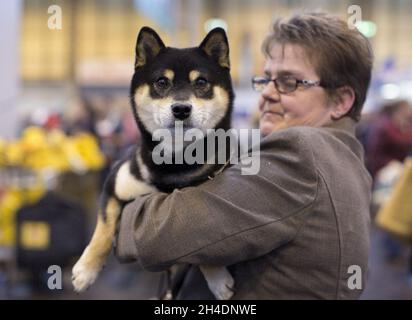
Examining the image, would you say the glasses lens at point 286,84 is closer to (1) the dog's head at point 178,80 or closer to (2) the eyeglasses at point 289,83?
(2) the eyeglasses at point 289,83

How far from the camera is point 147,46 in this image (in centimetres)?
159

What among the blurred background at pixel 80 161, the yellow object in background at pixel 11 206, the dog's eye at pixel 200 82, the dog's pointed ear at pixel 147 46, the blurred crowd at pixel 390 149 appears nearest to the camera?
the dog's pointed ear at pixel 147 46

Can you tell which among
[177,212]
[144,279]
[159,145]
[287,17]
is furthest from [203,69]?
[144,279]

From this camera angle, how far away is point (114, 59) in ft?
53.5

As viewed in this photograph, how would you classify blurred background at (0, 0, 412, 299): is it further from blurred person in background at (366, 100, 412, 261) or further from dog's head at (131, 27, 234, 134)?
dog's head at (131, 27, 234, 134)

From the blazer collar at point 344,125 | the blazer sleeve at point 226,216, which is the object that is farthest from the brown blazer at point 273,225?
the blazer collar at point 344,125

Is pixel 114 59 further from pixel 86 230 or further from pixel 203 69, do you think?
pixel 203 69

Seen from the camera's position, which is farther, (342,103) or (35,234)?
(35,234)

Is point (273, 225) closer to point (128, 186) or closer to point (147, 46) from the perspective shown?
point (128, 186)

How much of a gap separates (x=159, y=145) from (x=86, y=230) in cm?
387

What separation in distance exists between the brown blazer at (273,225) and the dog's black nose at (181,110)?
0.74 feet

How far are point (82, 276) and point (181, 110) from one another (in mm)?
543

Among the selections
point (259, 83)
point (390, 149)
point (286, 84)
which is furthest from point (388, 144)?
point (286, 84)

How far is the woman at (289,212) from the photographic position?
170cm
